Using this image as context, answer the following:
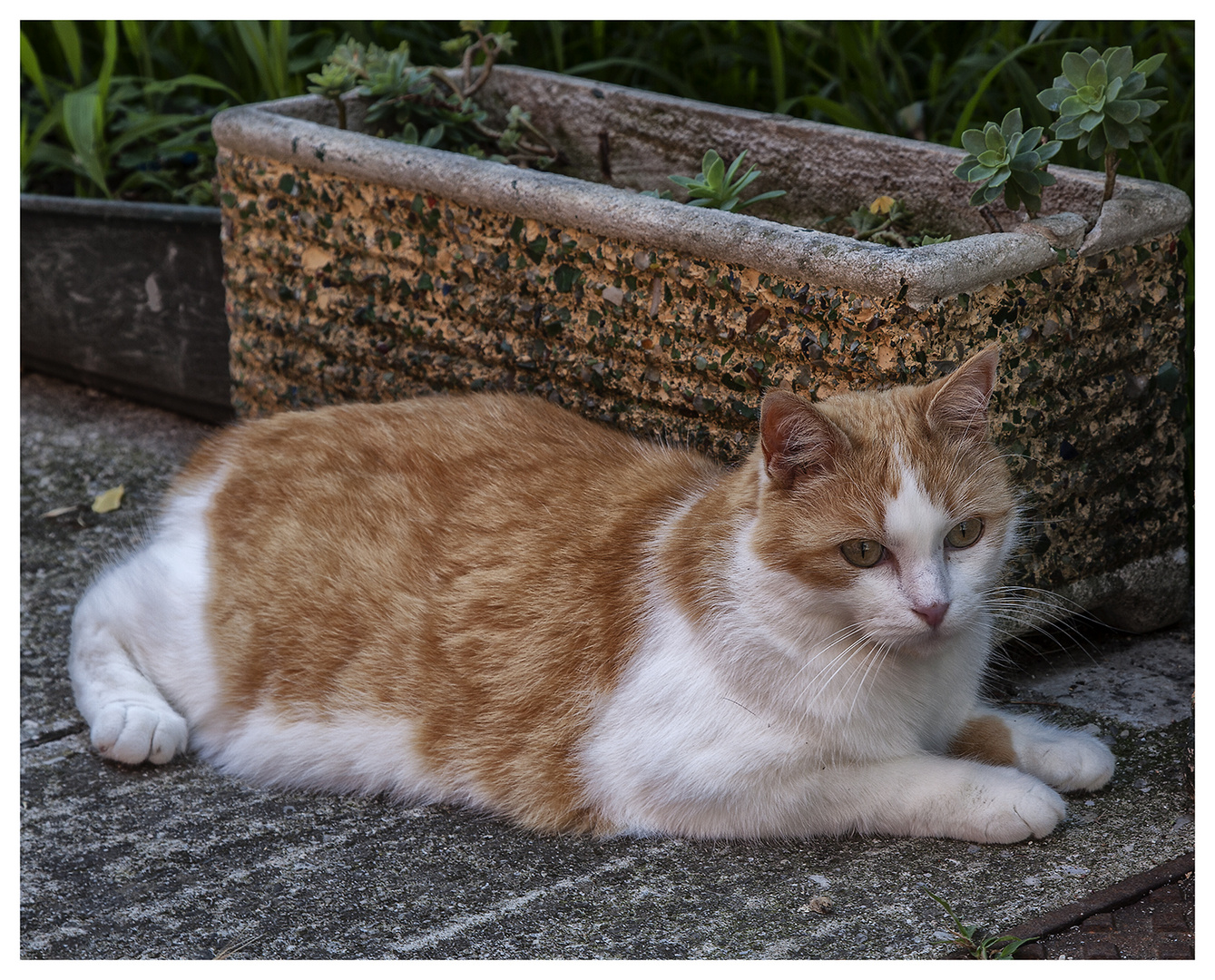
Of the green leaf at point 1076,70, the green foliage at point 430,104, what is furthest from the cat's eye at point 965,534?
the green foliage at point 430,104

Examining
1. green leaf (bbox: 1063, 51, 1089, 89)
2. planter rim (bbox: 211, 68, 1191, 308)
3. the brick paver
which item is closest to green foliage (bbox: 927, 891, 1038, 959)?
the brick paver

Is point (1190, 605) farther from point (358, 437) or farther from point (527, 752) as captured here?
point (358, 437)

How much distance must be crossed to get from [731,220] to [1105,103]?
27.2 inches

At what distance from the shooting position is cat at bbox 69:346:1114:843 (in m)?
1.95

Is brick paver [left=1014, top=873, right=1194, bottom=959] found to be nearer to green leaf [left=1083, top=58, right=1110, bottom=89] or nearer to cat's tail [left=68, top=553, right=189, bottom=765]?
green leaf [left=1083, top=58, right=1110, bottom=89]

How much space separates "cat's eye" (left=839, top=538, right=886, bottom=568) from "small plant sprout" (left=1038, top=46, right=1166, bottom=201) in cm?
A: 93

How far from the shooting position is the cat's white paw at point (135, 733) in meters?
2.45

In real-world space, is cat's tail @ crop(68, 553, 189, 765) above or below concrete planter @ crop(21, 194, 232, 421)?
below

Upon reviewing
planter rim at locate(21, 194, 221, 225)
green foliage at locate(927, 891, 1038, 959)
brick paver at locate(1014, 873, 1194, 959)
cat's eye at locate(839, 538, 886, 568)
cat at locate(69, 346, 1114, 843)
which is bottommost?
brick paver at locate(1014, 873, 1194, 959)

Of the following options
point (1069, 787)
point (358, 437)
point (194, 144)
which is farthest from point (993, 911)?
point (194, 144)

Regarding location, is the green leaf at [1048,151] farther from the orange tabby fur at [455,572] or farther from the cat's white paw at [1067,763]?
the cat's white paw at [1067,763]

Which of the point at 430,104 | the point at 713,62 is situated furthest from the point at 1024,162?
the point at 713,62

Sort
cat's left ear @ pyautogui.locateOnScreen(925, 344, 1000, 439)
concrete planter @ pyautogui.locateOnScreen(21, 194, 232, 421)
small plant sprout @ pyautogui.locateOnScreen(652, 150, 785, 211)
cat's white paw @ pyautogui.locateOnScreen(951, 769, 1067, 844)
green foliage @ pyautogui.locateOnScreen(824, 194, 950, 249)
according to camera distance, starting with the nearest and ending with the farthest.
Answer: cat's left ear @ pyautogui.locateOnScreen(925, 344, 1000, 439) < cat's white paw @ pyautogui.locateOnScreen(951, 769, 1067, 844) < small plant sprout @ pyautogui.locateOnScreen(652, 150, 785, 211) < green foliage @ pyautogui.locateOnScreen(824, 194, 950, 249) < concrete planter @ pyautogui.locateOnScreen(21, 194, 232, 421)

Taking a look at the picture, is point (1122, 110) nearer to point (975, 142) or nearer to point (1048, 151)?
point (1048, 151)
